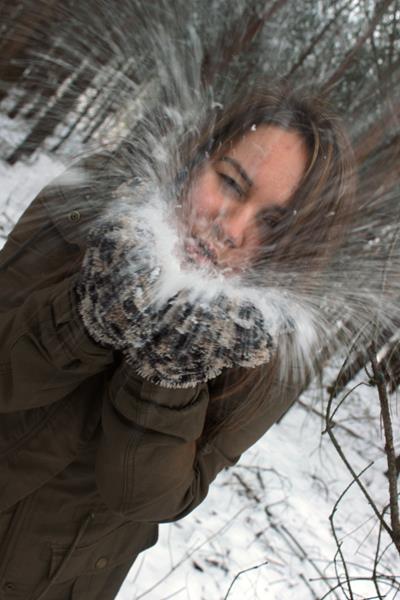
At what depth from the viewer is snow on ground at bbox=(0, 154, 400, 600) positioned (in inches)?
87.6

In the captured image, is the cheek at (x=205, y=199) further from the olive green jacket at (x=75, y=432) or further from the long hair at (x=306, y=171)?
the olive green jacket at (x=75, y=432)

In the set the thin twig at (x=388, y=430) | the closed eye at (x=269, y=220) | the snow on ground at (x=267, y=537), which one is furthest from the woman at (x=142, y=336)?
the snow on ground at (x=267, y=537)

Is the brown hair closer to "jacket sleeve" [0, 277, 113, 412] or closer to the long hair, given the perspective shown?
the long hair

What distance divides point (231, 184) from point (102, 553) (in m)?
0.85

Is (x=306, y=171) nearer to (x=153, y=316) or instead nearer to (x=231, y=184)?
(x=231, y=184)

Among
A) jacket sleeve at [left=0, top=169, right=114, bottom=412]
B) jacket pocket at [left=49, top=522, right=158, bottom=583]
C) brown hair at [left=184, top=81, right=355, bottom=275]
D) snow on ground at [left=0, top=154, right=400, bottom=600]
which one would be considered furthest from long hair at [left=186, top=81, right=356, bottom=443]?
snow on ground at [left=0, top=154, right=400, bottom=600]

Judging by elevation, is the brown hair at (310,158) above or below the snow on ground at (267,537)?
above

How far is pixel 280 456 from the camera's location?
3.73 metres

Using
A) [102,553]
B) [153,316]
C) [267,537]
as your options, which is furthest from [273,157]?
[267,537]

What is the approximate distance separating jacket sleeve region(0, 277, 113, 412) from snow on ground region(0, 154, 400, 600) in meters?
0.74

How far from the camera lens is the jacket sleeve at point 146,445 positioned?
862 millimetres

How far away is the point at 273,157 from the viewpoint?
2.16 feet

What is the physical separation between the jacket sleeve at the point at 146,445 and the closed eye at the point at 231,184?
0.34 m

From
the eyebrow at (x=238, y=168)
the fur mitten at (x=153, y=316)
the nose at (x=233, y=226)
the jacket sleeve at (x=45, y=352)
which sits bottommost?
the jacket sleeve at (x=45, y=352)
